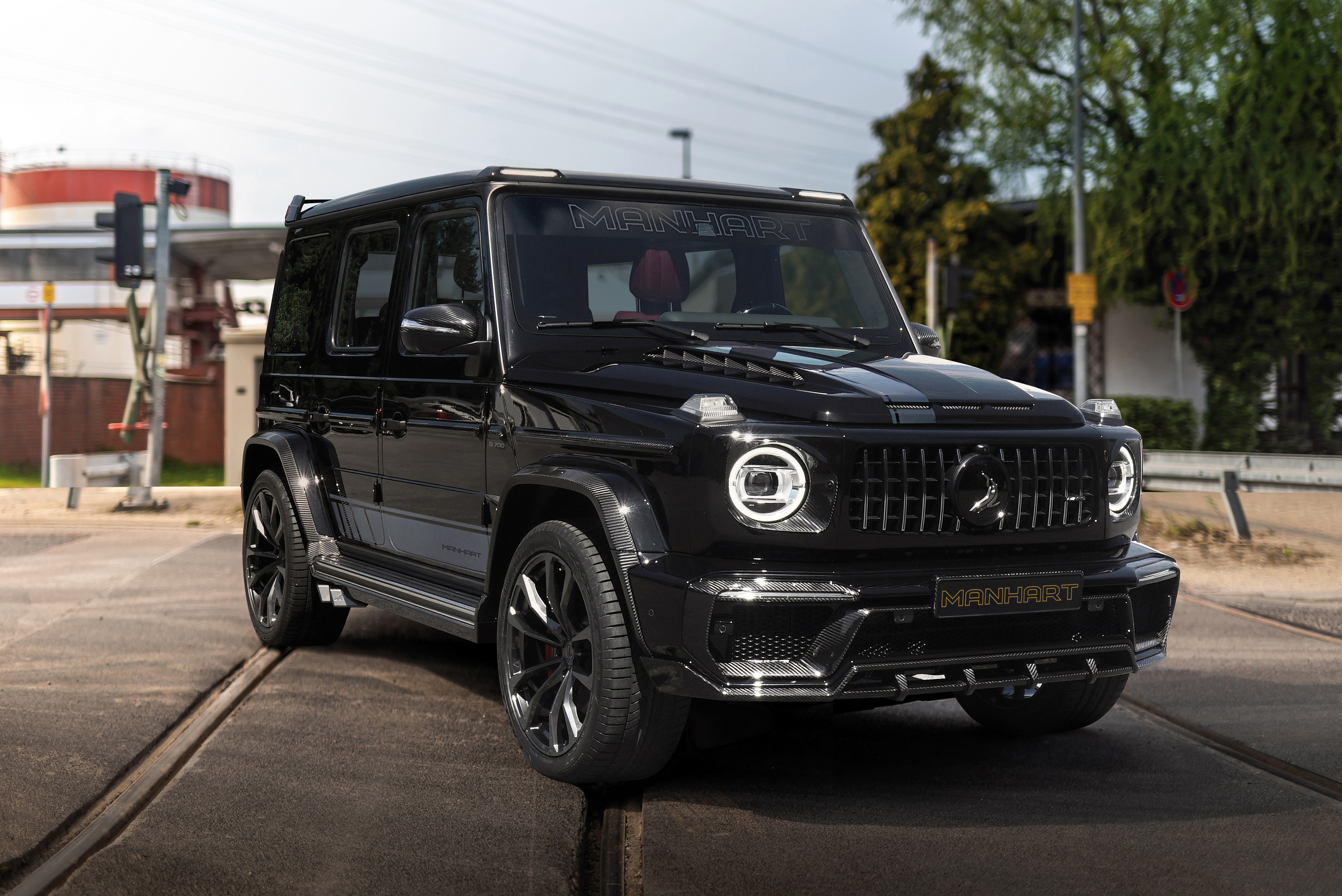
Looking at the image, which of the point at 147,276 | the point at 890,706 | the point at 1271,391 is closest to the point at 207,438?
the point at 147,276

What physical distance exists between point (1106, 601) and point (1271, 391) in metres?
21.0

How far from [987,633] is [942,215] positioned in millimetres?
24145

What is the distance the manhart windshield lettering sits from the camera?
5.33 meters

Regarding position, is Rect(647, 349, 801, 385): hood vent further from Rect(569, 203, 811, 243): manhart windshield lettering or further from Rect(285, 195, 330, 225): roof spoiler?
Rect(285, 195, 330, 225): roof spoiler

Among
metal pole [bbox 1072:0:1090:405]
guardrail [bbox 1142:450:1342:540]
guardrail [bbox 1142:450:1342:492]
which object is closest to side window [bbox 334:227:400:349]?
guardrail [bbox 1142:450:1342:540]

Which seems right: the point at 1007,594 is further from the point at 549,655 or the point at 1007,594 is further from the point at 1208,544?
the point at 1208,544

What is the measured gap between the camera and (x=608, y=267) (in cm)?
525

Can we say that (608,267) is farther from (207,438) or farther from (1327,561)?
(207,438)

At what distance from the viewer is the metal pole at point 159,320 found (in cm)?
1645

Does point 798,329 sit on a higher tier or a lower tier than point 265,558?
higher

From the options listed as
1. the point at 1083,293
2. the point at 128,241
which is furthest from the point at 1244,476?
the point at 128,241

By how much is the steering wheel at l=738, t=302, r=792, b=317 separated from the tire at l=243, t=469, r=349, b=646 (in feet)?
8.18

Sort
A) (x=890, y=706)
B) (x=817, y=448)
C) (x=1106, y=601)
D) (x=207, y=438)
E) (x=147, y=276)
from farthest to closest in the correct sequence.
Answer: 1. (x=207, y=438)
2. (x=147, y=276)
3. (x=890, y=706)
4. (x=1106, y=601)
5. (x=817, y=448)

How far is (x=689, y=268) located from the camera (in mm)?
5430
